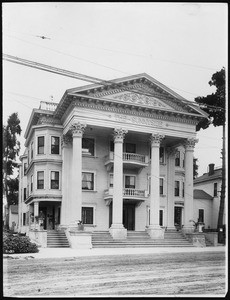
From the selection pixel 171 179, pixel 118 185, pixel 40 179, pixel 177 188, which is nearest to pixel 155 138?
pixel 118 185

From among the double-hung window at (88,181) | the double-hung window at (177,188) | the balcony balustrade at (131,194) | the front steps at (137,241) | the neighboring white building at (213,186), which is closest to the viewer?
the front steps at (137,241)

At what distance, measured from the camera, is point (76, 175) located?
28.6 metres

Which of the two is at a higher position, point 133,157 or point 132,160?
point 133,157

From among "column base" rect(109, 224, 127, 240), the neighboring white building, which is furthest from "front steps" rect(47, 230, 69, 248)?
the neighboring white building

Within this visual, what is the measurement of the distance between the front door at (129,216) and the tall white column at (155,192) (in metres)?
3.22

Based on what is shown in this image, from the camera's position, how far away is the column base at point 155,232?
99.7ft

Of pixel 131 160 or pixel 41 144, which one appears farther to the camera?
pixel 131 160

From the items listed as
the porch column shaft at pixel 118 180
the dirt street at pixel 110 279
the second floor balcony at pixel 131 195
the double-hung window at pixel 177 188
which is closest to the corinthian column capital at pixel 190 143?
the second floor balcony at pixel 131 195

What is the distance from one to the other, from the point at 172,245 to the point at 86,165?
9118mm

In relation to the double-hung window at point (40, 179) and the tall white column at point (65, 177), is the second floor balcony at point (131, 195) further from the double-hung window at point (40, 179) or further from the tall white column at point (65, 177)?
the double-hung window at point (40, 179)

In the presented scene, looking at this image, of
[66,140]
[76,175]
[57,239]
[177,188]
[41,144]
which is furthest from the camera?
[177,188]

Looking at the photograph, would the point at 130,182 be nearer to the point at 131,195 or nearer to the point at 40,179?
the point at 131,195

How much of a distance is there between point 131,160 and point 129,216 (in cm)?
503

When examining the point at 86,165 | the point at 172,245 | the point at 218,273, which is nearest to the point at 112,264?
A: the point at 218,273
